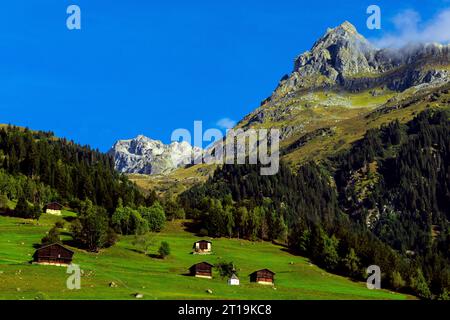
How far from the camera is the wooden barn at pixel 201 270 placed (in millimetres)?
136500

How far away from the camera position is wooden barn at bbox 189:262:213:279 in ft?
448

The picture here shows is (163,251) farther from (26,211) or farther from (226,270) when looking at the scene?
(26,211)

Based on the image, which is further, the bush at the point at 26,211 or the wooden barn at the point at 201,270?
the bush at the point at 26,211

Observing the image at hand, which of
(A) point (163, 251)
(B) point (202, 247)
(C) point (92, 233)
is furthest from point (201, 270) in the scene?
(B) point (202, 247)

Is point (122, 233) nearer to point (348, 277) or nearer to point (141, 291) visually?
point (348, 277)

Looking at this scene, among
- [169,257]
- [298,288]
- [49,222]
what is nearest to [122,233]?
[49,222]

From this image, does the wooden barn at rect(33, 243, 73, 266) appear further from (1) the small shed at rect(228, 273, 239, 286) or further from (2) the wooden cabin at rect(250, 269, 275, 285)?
(2) the wooden cabin at rect(250, 269, 275, 285)

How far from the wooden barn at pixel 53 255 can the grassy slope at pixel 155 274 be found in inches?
114

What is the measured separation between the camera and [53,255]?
412ft

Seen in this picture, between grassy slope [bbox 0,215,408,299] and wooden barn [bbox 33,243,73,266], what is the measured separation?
2.90 m

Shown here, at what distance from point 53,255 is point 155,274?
20.7 meters

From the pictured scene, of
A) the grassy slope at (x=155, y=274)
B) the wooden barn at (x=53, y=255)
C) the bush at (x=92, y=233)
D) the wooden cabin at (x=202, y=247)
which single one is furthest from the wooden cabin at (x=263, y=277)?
the bush at (x=92, y=233)

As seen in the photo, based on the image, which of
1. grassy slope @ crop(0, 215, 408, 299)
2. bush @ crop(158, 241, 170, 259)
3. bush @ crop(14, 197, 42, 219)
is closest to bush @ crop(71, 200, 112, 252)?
grassy slope @ crop(0, 215, 408, 299)

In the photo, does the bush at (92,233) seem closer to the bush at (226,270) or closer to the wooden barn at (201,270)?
the wooden barn at (201,270)
